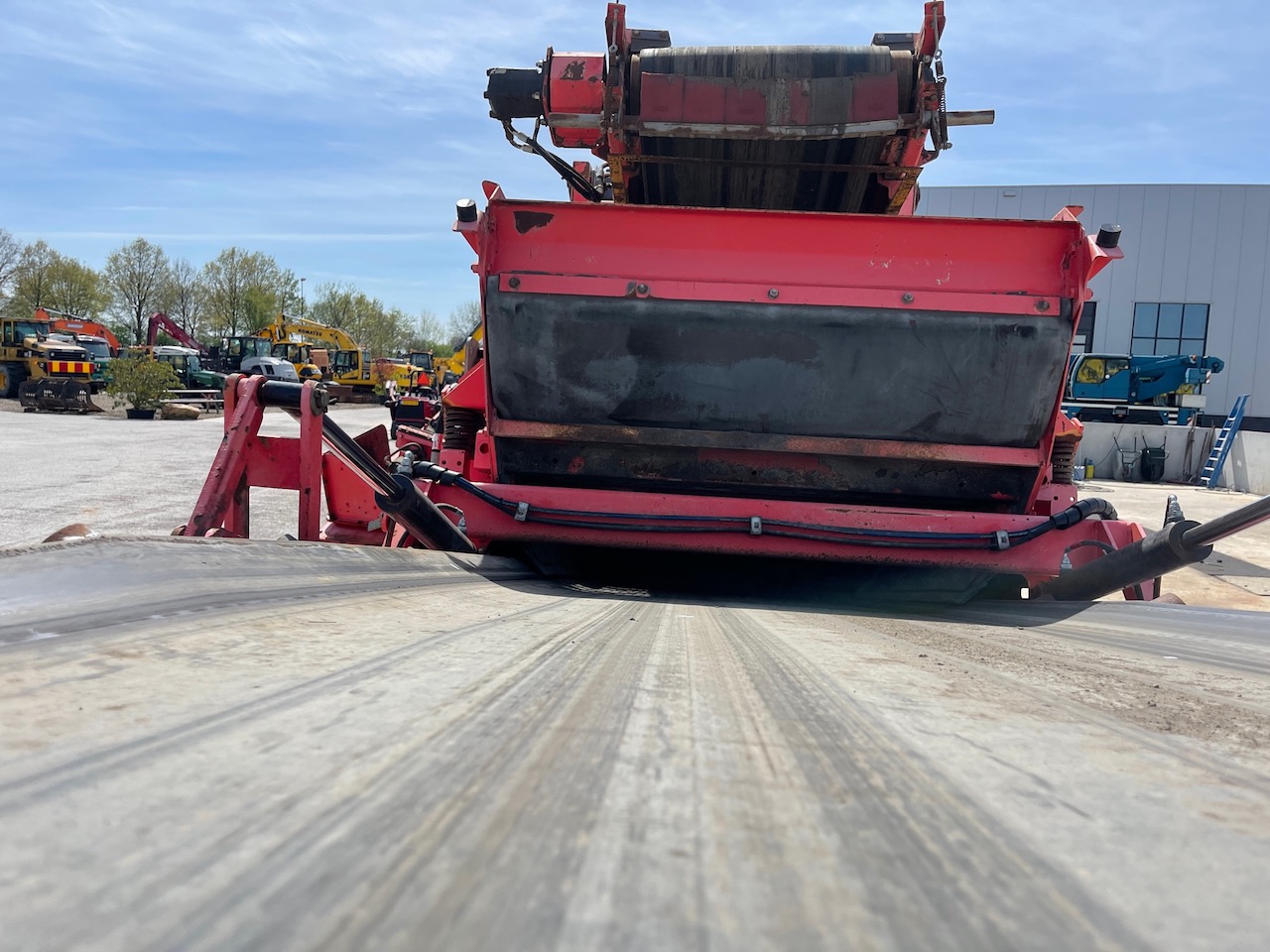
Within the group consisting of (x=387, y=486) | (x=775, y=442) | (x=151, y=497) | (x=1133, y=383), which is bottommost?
(x=151, y=497)

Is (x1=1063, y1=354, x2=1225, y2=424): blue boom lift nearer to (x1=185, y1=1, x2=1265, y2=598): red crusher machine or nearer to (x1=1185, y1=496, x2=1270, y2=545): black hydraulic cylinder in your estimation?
(x1=185, y1=1, x2=1265, y2=598): red crusher machine

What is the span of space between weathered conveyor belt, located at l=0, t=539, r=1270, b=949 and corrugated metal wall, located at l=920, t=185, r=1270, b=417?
2813cm

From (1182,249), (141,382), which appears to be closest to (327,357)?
(141,382)

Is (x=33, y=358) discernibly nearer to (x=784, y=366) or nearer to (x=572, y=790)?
(x=784, y=366)

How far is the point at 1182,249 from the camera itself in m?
27.4

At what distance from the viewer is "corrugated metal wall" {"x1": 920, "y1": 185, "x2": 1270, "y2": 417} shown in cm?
2705

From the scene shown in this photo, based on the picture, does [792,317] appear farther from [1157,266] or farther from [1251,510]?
[1157,266]

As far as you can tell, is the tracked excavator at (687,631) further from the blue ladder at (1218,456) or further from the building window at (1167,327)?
the building window at (1167,327)

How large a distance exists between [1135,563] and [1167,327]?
2873 cm

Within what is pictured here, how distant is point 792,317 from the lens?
11.9ft

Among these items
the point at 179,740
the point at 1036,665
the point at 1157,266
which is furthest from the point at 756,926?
the point at 1157,266

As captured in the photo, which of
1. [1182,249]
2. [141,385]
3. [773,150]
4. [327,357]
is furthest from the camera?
[327,357]

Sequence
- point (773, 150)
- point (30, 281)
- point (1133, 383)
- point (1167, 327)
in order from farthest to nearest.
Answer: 1. point (30, 281)
2. point (1167, 327)
3. point (1133, 383)
4. point (773, 150)

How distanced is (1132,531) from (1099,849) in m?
3.20
